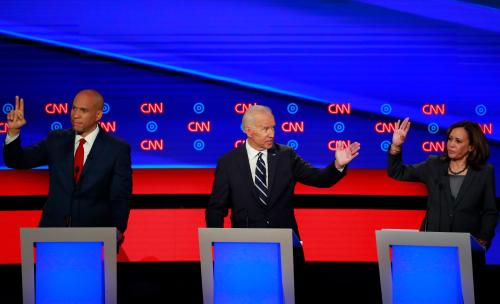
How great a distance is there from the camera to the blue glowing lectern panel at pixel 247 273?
2.70m

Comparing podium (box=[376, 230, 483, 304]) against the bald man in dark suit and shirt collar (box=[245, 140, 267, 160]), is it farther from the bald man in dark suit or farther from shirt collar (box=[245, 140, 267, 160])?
the bald man in dark suit

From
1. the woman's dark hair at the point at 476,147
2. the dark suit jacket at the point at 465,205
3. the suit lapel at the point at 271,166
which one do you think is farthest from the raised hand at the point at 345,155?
the woman's dark hair at the point at 476,147

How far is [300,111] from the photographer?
5.23 m

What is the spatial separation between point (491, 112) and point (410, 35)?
84 cm

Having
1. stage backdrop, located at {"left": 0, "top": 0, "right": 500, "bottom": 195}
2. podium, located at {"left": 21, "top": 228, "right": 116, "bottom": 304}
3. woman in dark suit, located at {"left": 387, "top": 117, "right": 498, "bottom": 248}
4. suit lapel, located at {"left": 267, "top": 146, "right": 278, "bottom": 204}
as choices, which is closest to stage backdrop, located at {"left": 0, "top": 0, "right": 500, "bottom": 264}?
stage backdrop, located at {"left": 0, "top": 0, "right": 500, "bottom": 195}

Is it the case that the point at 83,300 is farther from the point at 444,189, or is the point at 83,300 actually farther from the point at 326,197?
the point at 326,197

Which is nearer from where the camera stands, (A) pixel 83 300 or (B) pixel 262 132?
(A) pixel 83 300

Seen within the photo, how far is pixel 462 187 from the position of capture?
398cm

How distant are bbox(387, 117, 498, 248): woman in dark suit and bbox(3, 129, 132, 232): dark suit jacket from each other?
1.62 meters

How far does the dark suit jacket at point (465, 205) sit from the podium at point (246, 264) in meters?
1.60

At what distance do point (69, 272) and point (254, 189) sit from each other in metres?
1.43

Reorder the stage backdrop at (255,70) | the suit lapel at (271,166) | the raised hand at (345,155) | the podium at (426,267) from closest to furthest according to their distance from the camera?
1. the podium at (426,267)
2. the raised hand at (345,155)
3. the suit lapel at (271,166)
4. the stage backdrop at (255,70)

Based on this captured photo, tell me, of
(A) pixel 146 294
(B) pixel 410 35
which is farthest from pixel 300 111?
(A) pixel 146 294

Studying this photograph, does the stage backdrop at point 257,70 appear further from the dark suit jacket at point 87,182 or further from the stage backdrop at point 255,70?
the dark suit jacket at point 87,182
